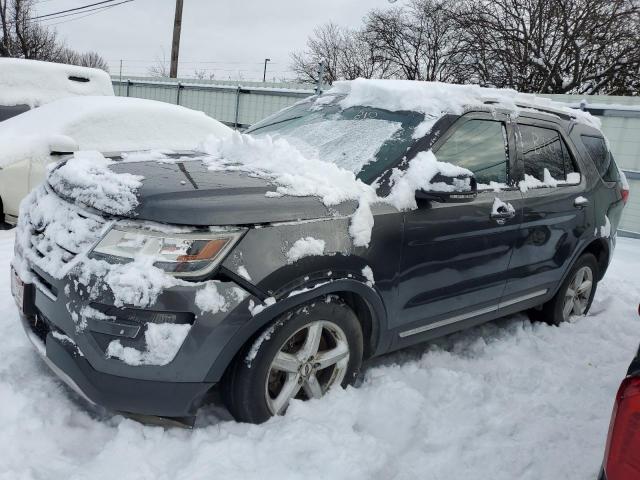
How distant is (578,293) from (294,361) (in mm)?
3006

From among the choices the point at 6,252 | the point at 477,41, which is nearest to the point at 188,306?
the point at 6,252

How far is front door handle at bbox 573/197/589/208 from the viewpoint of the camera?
4062mm

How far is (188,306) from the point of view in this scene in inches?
86.1

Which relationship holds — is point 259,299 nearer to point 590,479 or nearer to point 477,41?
point 590,479

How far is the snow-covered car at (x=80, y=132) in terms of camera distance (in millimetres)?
5465

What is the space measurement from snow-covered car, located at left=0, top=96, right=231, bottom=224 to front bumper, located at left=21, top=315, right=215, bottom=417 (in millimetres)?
3182

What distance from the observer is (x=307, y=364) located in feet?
8.61

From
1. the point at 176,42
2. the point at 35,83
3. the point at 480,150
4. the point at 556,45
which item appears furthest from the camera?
the point at 556,45

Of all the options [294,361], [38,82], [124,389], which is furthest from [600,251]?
[38,82]

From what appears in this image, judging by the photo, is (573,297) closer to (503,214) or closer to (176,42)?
(503,214)

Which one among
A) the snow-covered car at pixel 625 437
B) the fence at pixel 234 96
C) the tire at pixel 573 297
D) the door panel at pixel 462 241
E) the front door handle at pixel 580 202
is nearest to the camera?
the snow-covered car at pixel 625 437

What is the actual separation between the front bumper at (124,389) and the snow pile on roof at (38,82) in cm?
582

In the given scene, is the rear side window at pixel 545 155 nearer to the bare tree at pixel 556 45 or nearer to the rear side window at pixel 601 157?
the rear side window at pixel 601 157

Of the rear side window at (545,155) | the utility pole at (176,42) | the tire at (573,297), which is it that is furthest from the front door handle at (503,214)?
the utility pole at (176,42)
